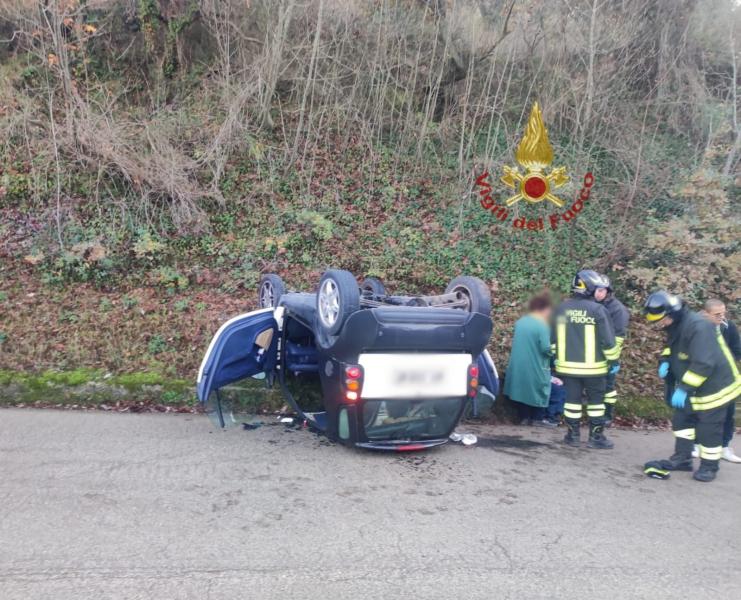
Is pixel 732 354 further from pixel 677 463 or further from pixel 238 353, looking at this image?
pixel 238 353

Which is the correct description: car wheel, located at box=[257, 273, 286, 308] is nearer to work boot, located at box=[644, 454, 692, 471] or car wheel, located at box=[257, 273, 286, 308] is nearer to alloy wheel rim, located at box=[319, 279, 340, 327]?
alloy wheel rim, located at box=[319, 279, 340, 327]

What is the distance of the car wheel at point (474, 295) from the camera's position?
5.93 meters

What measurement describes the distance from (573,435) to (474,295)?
6.62ft

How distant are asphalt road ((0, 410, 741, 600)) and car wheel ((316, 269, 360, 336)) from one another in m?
1.26

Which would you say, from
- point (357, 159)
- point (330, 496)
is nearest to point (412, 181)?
point (357, 159)

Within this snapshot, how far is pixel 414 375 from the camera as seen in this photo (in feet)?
18.0

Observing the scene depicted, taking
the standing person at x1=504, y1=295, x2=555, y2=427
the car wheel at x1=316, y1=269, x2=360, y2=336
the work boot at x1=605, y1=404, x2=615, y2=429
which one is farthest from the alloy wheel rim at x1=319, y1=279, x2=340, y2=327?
the work boot at x1=605, y1=404, x2=615, y2=429

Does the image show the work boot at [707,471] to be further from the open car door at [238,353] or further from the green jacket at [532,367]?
the open car door at [238,353]

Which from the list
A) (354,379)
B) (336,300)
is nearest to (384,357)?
(354,379)

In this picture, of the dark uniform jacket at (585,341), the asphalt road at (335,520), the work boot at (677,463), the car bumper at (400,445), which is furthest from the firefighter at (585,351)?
the car bumper at (400,445)

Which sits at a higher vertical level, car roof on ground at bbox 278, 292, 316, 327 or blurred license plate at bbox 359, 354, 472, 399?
car roof on ground at bbox 278, 292, 316, 327

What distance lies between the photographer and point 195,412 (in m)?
7.21

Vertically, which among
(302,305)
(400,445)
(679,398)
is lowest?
(400,445)

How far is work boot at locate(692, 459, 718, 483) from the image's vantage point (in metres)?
5.67
